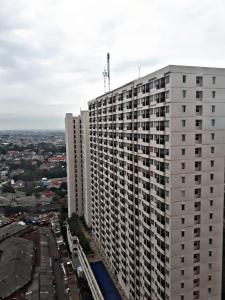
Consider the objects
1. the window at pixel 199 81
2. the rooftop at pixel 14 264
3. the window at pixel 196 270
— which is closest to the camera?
the window at pixel 199 81

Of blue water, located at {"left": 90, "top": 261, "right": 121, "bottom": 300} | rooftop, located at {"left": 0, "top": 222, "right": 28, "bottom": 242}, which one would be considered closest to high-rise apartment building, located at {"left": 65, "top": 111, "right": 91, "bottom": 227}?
rooftop, located at {"left": 0, "top": 222, "right": 28, "bottom": 242}

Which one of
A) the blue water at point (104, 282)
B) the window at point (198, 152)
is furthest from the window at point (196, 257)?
the blue water at point (104, 282)

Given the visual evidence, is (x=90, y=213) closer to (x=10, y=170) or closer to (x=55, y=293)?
(x=55, y=293)

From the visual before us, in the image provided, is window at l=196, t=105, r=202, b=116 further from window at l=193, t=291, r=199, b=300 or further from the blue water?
the blue water

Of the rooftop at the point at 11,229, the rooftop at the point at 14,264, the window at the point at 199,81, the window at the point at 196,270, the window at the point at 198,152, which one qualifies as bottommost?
the rooftop at the point at 11,229

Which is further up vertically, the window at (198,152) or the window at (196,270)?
the window at (198,152)

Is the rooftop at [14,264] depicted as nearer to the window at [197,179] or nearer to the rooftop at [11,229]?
the rooftop at [11,229]

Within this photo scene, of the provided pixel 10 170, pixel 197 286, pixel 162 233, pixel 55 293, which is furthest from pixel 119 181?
pixel 10 170
